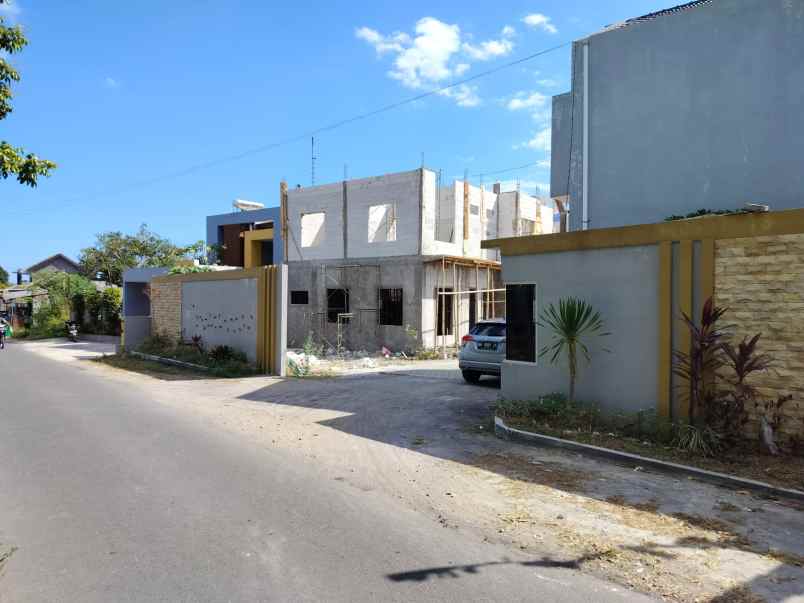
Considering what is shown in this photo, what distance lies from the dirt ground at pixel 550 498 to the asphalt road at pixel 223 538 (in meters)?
0.36

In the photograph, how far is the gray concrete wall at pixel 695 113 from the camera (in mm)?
12039

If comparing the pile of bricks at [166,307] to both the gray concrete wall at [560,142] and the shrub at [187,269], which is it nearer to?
the shrub at [187,269]

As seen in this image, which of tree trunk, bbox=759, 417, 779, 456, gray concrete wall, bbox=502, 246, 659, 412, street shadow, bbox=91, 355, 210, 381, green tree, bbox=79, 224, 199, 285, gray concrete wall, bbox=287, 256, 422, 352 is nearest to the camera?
tree trunk, bbox=759, 417, 779, 456

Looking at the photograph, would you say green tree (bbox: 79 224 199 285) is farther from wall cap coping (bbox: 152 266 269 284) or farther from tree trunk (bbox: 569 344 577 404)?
tree trunk (bbox: 569 344 577 404)

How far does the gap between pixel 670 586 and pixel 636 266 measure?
17.3 feet

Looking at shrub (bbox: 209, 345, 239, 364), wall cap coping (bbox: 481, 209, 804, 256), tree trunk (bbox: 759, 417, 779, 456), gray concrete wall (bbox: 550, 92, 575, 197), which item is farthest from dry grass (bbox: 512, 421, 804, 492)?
shrub (bbox: 209, 345, 239, 364)

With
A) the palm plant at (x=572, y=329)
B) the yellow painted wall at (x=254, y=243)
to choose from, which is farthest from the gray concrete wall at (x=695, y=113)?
the yellow painted wall at (x=254, y=243)

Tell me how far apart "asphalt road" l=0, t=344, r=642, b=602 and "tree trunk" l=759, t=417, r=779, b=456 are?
13.5 feet

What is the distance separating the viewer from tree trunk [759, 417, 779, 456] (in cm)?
664

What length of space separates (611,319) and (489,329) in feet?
15.5

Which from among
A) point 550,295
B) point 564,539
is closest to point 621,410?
point 550,295

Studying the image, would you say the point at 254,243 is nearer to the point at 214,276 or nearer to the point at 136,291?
the point at 136,291

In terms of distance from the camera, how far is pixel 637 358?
8125 millimetres

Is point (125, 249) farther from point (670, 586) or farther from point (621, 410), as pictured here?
point (670, 586)
